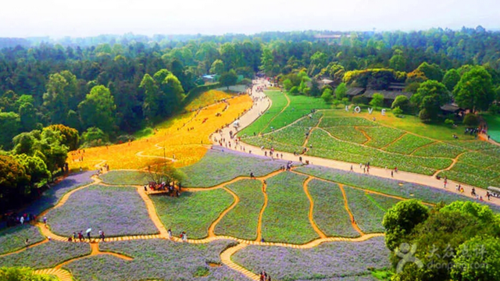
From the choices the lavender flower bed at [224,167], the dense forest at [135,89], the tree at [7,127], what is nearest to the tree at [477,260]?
the lavender flower bed at [224,167]

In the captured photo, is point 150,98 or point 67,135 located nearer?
point 67,135

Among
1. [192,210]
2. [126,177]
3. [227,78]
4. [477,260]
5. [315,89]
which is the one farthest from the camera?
[227,78]

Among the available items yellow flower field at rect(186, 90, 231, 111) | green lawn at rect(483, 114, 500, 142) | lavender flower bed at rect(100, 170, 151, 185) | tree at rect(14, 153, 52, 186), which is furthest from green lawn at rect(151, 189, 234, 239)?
yellow flower field at rect(186, 90, 231, 111)

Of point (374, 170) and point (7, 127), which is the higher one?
point (7, 127)

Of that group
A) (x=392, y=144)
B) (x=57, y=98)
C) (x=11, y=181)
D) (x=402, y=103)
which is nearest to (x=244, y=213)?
(x=11, y=181)

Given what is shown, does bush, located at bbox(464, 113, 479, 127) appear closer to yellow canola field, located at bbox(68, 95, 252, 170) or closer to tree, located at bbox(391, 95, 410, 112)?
tree, located at bbox(391, 95, 410, 112)

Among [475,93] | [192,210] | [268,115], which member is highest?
[475,93]

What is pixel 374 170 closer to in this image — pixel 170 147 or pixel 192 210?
pixel 192 210
